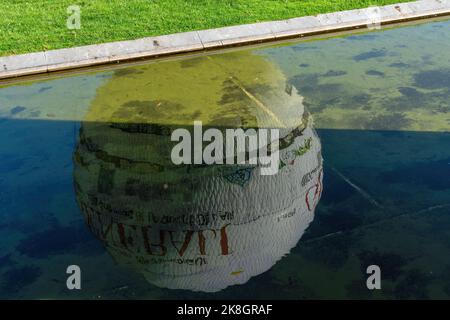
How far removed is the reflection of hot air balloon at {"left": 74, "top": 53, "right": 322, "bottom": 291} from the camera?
556cm

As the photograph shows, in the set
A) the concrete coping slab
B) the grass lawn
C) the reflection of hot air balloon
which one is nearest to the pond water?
the reflection of hot air balloon

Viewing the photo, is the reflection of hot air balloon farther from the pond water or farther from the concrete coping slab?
the concrete coping slab

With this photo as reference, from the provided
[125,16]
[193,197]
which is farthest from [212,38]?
[193,197]

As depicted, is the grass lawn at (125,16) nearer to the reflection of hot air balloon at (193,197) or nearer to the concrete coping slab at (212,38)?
the concrete coping slab at (212,38)

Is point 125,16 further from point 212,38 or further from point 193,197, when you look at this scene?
point 193,197

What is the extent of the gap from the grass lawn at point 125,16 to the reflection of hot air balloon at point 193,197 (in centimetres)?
390

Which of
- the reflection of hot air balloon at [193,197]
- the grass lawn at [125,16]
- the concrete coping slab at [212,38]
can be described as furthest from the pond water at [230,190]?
the grass lawn at [125,16]

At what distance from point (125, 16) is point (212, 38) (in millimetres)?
2259

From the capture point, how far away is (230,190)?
5.91 meters

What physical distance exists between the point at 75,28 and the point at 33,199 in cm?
618

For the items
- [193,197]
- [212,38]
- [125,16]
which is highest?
[125,16]

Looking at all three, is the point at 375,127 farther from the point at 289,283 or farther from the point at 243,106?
the point at 289,283

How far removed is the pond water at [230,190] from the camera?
221 inches
